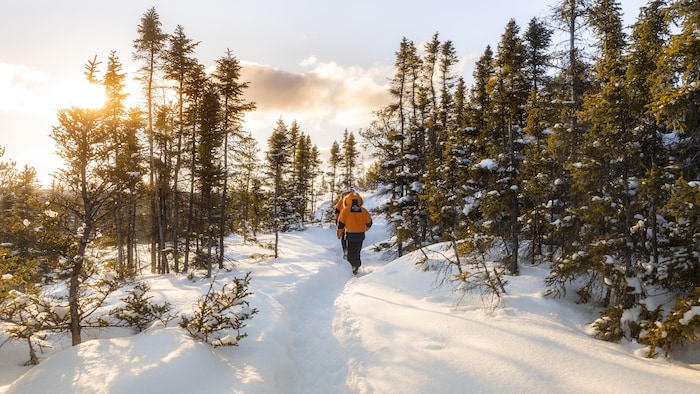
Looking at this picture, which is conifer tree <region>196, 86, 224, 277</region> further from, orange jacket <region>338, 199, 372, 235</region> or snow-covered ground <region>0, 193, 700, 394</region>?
snow-covered ground <region>0, 193, 700, 394</region>

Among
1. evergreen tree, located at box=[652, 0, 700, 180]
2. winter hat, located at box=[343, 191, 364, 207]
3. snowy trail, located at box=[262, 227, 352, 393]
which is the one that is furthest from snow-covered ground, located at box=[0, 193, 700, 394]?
winter hat, located at box=[343, 191, 364, 207]

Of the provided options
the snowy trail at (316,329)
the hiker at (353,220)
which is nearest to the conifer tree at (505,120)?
the hiker at (353,220)

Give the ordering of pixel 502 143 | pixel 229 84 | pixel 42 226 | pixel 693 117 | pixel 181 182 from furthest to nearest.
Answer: pixel 181 182 < pixel 229 84 < pixel 502 143 < pixel 42 226 < pixel 693 117

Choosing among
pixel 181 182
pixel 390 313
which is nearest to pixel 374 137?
pixel 181 182

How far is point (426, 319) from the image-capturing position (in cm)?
750

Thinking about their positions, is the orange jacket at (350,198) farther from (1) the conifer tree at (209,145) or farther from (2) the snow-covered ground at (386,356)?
(1) the conifer tree at (209,145)

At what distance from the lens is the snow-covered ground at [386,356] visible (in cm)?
479

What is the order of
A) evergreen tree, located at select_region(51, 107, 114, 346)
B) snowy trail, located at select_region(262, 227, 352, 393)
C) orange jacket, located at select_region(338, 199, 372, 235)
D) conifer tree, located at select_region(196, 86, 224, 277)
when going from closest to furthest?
snowy trail, located at select_region(262, 227, 352, 393) → evergreen tree, located at select_region(51, 107, 114, 346) → orange jacket, located at select_region(338, 199, 372, 235) → conifer tree, located at select_region(196, 86, 224, 277)

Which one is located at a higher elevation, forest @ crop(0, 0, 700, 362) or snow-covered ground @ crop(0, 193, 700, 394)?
forest @ crop(0, 0, 700, 362)

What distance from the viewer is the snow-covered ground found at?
479cm

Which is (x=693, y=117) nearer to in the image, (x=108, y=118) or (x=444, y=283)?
(x=444, y=283)

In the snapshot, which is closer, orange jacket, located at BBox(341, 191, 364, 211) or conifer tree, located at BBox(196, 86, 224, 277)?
orange jacket, located at BBox(341, 191, 364, 211)

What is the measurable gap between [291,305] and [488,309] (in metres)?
5.45

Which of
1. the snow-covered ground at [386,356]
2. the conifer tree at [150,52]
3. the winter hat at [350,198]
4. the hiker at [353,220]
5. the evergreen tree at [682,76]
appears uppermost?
the conifer tree at [150,52]
